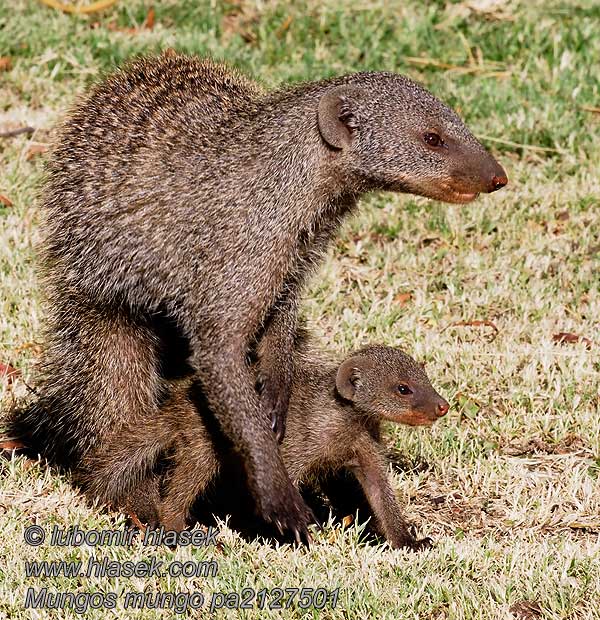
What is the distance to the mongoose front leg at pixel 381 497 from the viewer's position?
192 inches

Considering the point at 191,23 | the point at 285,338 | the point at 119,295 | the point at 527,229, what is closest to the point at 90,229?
the point at 119,295

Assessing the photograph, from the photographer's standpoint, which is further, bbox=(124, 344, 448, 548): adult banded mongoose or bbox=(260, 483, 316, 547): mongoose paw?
bbox=(124, 344, 448, 548): adult banded mongoose

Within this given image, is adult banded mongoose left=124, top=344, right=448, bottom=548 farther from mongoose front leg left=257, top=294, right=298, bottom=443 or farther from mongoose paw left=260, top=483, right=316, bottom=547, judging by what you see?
mongoose paw left=260, top=483, right=316, bottom=547

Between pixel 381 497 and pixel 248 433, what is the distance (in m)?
0.69

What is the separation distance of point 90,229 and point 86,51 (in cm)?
406

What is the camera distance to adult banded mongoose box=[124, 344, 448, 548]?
4.93 m

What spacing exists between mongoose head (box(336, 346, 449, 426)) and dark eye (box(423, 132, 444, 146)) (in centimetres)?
97

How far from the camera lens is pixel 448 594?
4188 mm

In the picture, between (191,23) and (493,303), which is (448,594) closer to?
(493,303)

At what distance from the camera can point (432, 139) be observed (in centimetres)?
466

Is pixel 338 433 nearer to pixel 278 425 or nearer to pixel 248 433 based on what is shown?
pixel 278 425

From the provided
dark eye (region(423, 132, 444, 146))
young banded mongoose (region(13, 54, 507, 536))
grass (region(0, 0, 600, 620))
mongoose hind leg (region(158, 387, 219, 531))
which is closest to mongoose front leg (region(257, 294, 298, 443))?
young banded mongoose (region(13, 54, 507, 536))

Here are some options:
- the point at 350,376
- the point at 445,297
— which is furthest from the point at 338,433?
the point at 445,297

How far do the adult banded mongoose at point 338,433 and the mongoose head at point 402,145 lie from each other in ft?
2.73
